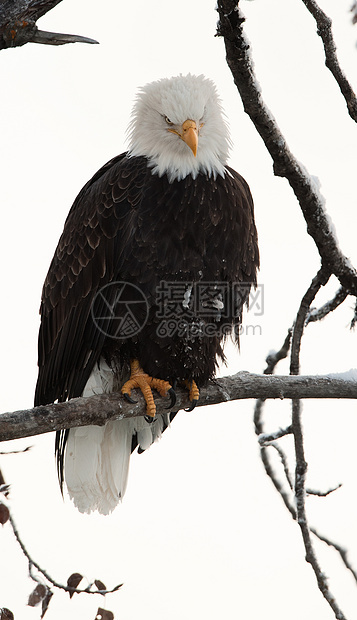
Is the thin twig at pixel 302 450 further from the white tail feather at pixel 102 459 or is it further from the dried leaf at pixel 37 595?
the dried leaf at pixel 37 595

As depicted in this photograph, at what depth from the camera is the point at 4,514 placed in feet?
7.44

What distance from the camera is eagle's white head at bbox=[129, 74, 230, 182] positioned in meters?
3.01

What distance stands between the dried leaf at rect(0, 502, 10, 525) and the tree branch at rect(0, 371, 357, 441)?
30 cm

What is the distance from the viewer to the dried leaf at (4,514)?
2.24 metres

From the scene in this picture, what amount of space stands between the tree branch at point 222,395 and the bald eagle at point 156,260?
83 mm

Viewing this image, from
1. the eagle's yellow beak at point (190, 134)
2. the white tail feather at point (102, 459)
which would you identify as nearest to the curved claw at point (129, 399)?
the white tail feather at point (102, 459)

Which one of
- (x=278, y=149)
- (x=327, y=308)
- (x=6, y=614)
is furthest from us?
(x=327, y=308)

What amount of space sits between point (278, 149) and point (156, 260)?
71 cm

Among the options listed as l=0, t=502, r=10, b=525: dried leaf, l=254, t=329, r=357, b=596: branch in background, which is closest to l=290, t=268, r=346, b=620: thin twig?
l=254, t=329, r=357, b=596: branch in background

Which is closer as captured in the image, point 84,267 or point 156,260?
point 156,260

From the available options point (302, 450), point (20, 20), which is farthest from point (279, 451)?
point (20, 20)

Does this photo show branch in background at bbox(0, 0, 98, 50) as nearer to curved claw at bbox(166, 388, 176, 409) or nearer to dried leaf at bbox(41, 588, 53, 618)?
curved claw at bbox(166, 388, 176, 409)

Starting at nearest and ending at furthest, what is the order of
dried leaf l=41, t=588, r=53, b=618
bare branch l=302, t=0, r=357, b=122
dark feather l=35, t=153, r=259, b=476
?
dried leaf l=41, t=588, r=53, b=618, bare branch l=302, t=0, r=357, b=122, dark feather l=35, t=153, r=259, b=476

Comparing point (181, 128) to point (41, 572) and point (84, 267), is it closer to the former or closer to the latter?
point (84, 267)
